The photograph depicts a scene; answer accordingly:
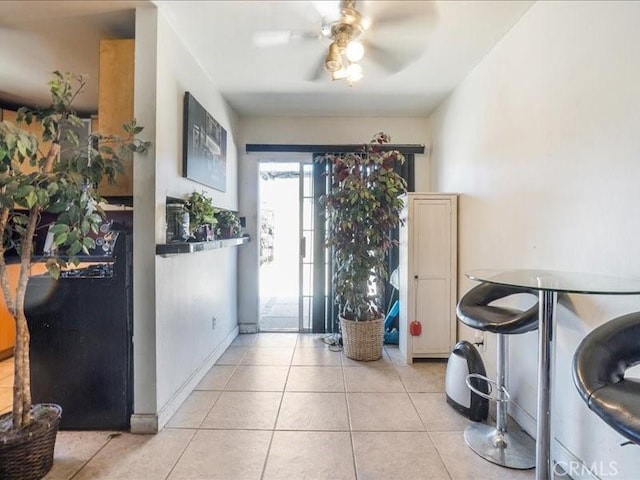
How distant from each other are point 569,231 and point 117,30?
2972 mm

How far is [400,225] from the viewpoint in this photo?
3252mm

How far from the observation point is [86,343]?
2076 millimetres

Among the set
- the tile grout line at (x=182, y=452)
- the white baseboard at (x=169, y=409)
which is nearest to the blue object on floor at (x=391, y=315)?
the white baseboard at (x=169, y=409)

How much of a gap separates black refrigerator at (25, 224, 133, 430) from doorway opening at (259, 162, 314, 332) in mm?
2158

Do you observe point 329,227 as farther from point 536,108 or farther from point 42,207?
point 42,207

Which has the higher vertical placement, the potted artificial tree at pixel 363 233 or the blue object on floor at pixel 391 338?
the potted artificial tree at pixel 363 233

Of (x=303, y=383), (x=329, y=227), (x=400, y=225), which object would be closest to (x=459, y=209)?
(x=400, y=225)

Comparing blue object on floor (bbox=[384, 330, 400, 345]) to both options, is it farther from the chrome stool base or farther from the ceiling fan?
the ceiling fan

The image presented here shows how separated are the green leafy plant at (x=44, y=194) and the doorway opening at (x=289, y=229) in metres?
→ 2.40

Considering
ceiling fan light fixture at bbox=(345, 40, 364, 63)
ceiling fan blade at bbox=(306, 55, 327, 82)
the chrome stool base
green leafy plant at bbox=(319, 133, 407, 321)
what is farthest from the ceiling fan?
the chrome stool base

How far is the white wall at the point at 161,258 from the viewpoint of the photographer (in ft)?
6.77

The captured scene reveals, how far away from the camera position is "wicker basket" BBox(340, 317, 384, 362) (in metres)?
3.21

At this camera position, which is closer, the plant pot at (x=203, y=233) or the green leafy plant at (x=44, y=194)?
the green leafy plant at (x=44, y=194)

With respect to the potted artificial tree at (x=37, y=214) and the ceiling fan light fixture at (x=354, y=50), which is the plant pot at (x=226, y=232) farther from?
the ceiling fan light fixture at (x=354, y=50)
